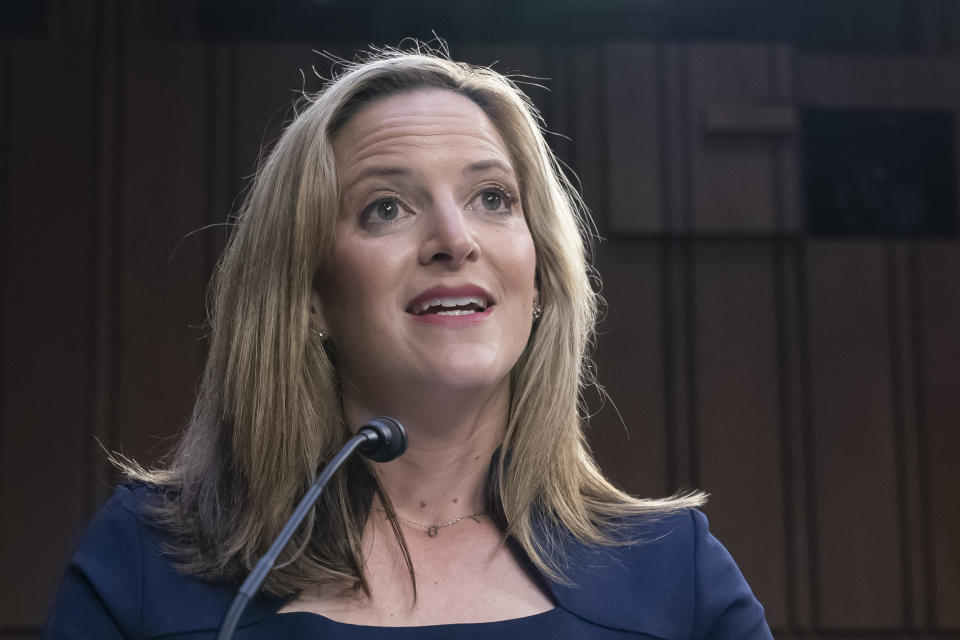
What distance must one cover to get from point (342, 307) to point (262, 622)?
0.41m

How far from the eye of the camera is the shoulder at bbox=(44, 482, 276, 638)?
128 centimetres

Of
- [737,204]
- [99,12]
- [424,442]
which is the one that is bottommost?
[424,442]

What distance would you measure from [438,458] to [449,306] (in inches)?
8.5

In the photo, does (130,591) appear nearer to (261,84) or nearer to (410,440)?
(410,440)

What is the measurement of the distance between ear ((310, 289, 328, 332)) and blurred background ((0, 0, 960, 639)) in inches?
95.0

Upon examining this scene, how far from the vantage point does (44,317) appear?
3766 mm

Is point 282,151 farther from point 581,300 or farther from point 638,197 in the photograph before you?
point 638,197

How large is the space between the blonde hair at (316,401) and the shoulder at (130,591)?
0.03m

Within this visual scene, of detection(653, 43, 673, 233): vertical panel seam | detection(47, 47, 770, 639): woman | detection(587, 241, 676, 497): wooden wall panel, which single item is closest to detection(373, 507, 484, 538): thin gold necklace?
detection(47, 47, 770, 639): woman

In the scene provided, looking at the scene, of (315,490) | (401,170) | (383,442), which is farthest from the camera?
(401,170)

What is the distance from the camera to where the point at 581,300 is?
Result: 5.29 ft

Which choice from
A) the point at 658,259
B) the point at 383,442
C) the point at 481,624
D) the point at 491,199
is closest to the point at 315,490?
the point at 383,442

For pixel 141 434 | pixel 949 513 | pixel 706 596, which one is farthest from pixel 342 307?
pixel 949 513

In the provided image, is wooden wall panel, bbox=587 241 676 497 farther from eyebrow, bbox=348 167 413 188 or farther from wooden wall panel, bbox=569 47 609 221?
eyebrow, bbox=348 167 413 188
